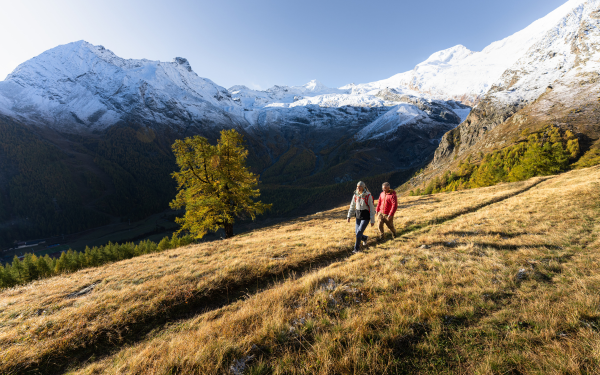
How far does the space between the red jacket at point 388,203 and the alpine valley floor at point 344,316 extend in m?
2.17

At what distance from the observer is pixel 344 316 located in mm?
4723

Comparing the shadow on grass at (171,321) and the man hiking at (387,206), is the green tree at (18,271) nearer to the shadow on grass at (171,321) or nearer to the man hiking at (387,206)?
the shadow on grass at (171,321)

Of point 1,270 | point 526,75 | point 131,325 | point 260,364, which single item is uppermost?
point 526,75

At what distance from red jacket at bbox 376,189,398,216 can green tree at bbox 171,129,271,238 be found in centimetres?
1088

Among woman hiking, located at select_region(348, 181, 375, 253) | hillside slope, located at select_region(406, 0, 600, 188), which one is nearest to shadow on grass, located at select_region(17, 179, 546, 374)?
woman hiking, located at select_region(348, 181, 375, 253)

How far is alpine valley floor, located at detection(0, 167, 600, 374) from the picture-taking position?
3.44 meters

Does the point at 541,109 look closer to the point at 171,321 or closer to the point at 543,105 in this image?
the point at 543,105

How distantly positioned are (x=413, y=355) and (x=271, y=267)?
20.0 feet

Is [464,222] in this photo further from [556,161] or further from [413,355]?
[556,161]

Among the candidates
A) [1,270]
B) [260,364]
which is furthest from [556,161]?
[1,270]

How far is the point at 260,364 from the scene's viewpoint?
3521 millimetres

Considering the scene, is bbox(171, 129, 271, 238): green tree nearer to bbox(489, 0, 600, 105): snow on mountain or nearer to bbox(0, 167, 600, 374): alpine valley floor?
bbox(0, 167, 600, 374): alpine valley floor

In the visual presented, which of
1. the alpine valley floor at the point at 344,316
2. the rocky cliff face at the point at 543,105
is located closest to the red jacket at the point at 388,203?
the alpine valley floor at the point at 344,316

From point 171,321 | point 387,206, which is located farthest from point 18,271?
point 387,206
